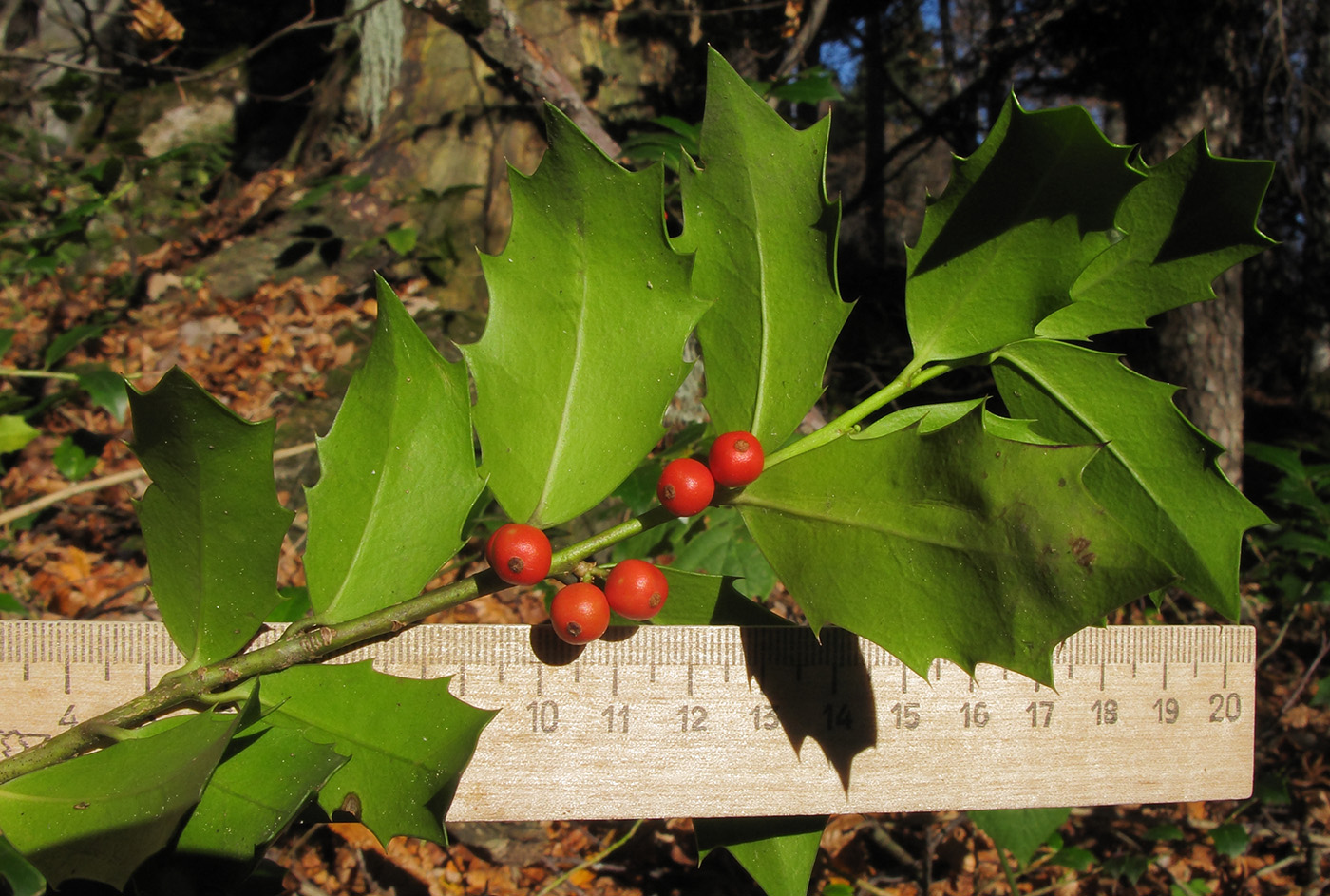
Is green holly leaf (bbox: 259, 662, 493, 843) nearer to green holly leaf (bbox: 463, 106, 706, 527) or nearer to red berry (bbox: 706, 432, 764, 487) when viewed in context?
green holly leaf (bbox: 463, 106, 706, 527)

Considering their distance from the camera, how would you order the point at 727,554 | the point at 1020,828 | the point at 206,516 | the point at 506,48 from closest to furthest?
the point at 206,516 < the point at 1020,828 < the point at 727,554 < the point at 506,48

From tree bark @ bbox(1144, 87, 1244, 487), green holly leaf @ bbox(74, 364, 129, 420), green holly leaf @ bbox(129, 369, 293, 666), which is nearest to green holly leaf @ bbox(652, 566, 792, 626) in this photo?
green holly leaf @ bbox(129, 369, 293, 666)

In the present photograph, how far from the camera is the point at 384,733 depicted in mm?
926

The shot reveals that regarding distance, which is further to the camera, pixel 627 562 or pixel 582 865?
pixel 582 865

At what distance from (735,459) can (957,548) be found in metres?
0.28

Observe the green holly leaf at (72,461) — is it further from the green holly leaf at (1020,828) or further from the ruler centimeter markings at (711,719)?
the green holly leaf at (1020,828)

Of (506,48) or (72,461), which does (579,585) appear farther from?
(72,461)

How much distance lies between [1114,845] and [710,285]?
2.68 metres

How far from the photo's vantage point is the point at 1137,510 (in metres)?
1.00

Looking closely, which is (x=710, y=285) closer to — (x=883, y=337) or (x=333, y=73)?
(x=883, y=337)

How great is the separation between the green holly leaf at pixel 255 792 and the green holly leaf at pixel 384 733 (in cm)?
5

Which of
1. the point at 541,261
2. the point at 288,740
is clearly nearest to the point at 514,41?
the point at 541,261

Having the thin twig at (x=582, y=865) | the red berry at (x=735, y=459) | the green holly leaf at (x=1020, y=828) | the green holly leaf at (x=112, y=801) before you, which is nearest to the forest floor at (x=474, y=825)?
the thin twig at (x=582, y=865)

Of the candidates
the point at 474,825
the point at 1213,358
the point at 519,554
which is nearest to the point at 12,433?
the point at 474,825
